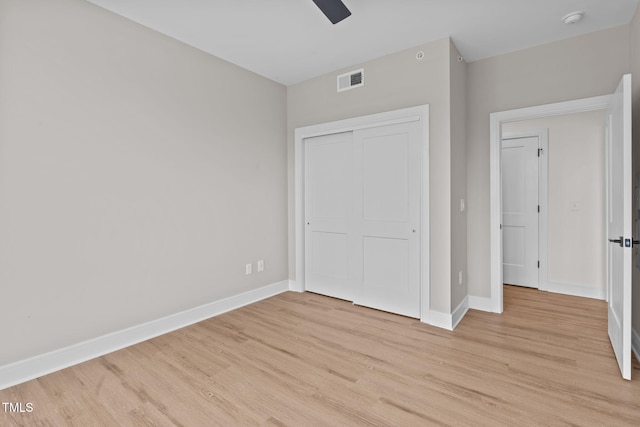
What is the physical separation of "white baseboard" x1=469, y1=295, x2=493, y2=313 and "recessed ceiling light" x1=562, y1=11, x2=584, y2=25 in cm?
259

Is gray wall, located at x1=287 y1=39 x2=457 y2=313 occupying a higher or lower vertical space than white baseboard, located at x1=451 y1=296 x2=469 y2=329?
higher

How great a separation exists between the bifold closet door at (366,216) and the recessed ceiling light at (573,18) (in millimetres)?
1391

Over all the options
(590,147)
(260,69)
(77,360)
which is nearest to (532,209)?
(590,147)

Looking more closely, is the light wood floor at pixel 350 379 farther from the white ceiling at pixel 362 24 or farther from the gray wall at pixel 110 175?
the white ceiling at pixel 362 24

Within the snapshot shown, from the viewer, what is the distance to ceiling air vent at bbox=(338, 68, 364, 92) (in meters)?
3.53

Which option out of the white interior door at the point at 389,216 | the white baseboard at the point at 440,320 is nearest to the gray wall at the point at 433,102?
the white baseboard at the point at 440,320

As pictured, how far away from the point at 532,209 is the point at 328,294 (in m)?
2.88

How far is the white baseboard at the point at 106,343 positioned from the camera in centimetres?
213

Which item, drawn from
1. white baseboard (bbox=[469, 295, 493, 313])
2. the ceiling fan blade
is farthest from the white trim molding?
the ceiling fan blade

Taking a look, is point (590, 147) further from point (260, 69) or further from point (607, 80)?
point (260, 69)

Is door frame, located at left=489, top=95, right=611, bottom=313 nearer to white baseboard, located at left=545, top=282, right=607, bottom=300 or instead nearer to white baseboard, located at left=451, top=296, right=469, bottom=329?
white baseboard, located at left=451, top=296, right=469, bottom=329

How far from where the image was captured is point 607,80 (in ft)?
9.35

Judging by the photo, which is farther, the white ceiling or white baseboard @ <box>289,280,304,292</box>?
white baseboard @ <box>289,280,304,292</box>

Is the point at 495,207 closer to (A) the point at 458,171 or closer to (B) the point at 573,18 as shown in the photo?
(A) the point at 458,171
